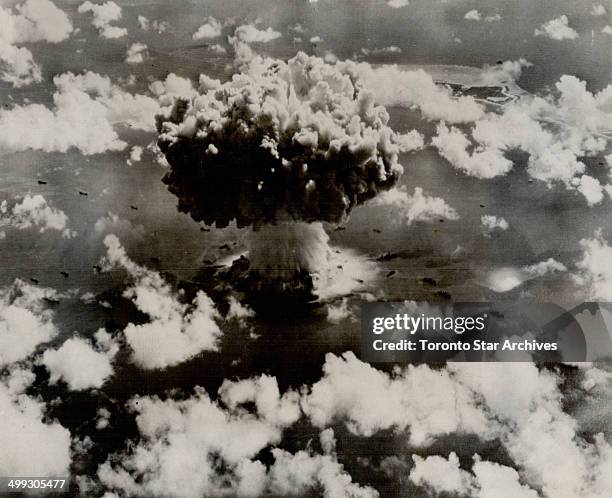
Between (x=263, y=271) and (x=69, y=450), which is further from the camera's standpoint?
(x=263, y=271)

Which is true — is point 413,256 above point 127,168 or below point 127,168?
below

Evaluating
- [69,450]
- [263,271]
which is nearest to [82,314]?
[69,450]

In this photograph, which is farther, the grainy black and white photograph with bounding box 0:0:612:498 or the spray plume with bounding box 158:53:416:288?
the spray plume with bounding box 158:53:416:288

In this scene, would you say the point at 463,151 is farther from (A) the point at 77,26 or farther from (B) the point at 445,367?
(A) the point at 77,26

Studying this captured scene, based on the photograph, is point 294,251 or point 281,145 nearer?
point 281,145

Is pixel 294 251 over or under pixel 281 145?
under

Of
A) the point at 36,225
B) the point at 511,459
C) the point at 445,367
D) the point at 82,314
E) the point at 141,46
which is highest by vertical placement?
the point at 141,46

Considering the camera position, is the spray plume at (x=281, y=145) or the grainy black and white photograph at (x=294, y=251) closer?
the grainy black and white photograph at (x=294, y=251)
